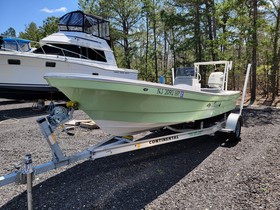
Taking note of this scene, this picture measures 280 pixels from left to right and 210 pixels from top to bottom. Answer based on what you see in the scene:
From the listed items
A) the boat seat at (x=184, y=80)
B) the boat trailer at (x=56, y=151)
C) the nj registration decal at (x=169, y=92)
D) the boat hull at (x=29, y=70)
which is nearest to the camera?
the boat trailer at (x=56, y=151)

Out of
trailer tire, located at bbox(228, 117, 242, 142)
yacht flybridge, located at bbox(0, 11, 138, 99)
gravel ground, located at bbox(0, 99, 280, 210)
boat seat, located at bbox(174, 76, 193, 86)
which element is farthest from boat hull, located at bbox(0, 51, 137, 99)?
trailer tire, located at bbox(228, 117, 242, 142)

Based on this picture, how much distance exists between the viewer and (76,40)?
339 inches

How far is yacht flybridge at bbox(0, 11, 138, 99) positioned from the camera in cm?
734

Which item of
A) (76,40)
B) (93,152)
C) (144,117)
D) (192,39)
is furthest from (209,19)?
(93,152)

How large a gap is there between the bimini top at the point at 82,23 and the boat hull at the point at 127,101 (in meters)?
6.97

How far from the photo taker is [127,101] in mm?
2912

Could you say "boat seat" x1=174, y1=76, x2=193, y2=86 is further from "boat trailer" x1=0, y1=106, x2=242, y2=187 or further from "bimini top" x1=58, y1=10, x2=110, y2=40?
"bimini top" x1=58, y1=10, x2=110, y2=40

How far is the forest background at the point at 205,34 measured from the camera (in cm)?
969

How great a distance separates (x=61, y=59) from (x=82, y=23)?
2.11 meters

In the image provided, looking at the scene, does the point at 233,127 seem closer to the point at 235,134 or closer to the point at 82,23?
the point at 235,134

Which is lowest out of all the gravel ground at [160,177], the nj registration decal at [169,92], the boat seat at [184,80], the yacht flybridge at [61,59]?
the gravel ground at [160,177]

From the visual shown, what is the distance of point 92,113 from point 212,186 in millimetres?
1802

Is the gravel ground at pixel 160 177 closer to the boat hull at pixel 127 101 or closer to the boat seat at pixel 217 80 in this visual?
the boat hull at pixel 127 101

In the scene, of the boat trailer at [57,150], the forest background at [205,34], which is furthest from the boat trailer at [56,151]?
the forest background at [205,34]
